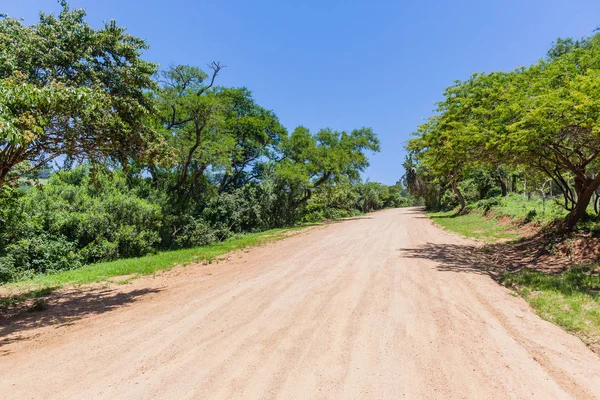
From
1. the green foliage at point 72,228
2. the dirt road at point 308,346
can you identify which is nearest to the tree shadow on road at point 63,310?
the dirt road at point 308,346

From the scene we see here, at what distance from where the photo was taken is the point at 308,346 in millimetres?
4125

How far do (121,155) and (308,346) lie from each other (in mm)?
6813

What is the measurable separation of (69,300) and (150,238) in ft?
30.1

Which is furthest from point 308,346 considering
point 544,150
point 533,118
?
point 544,150

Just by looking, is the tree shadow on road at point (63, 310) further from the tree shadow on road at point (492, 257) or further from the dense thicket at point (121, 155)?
the tree shadow on road at point (492, 257)

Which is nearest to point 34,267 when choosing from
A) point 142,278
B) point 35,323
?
point 142,278

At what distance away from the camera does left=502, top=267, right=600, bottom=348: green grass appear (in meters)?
4.76

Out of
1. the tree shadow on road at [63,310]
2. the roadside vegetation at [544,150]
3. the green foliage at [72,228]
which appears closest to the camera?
the tree shadow on road at [63,310]

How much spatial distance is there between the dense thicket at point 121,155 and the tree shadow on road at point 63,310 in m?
2.91

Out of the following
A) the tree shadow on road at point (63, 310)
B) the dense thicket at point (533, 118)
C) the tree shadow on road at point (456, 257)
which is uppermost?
the dense thicket at point (533, 118)

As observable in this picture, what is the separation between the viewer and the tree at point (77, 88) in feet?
19.7

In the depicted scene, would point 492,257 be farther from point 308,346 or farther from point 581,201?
point 308,346

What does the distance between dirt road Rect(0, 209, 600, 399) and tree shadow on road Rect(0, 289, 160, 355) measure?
7 centimetres

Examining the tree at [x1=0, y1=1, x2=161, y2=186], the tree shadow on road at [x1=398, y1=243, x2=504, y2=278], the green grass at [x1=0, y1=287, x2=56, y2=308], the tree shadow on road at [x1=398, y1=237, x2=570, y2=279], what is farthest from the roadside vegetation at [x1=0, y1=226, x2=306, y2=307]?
the tree shadow on road at [x1=398, y1=237, x2=570, y2=279]
